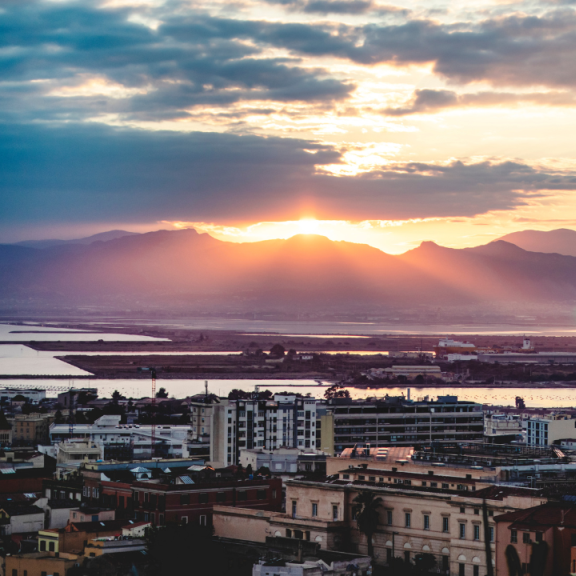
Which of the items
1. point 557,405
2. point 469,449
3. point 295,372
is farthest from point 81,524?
point 295,372

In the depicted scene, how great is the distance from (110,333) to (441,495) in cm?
16617

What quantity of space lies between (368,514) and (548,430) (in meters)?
26.2

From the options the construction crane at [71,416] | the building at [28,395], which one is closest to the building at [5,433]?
the construction crane at [71,416]

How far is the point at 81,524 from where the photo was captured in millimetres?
23281

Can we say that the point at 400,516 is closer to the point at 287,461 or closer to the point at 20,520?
the point at 20,520

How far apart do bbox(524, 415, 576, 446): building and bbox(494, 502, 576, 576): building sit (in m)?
26.5

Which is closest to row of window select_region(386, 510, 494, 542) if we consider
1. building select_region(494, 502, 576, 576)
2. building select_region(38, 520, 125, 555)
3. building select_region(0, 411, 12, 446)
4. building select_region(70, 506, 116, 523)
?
building select_region(494, 502, 576, 576)

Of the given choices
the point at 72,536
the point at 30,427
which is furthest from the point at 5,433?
the point at 72,536

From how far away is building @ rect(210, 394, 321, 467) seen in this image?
4231 cm

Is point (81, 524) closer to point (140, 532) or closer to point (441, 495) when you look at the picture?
point (140, 532)

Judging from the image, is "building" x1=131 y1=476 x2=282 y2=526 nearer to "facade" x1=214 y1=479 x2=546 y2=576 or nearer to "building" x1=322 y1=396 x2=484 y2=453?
"facade" x1=214 y1=479 x2=546 y2=576

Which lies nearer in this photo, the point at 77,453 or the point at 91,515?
the point at 91,515

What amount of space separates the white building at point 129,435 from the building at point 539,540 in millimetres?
21159

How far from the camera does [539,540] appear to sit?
64.6ft
